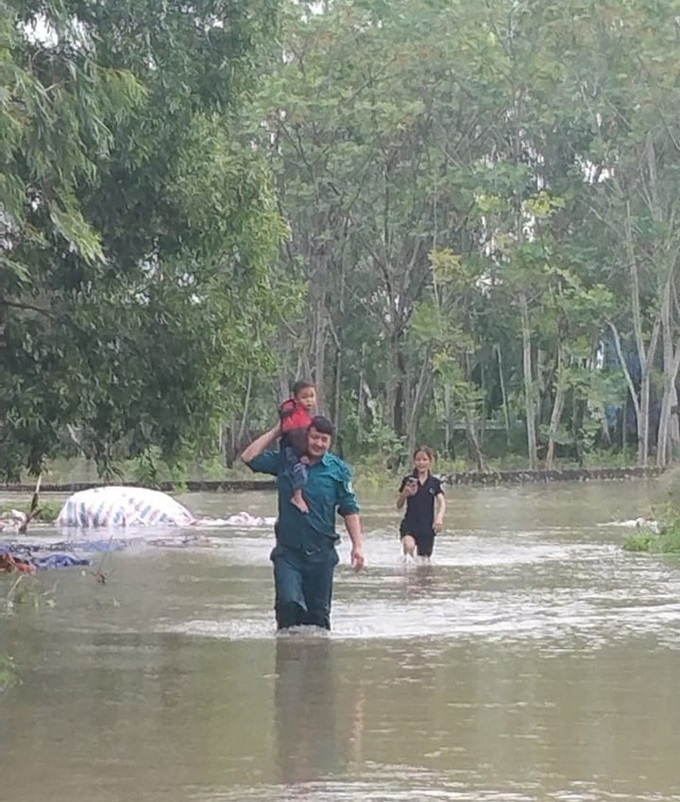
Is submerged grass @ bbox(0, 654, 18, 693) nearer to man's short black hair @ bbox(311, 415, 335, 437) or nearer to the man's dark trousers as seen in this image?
the man's dark trousers

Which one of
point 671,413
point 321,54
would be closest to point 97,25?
point 321,54

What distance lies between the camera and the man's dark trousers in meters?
11.7

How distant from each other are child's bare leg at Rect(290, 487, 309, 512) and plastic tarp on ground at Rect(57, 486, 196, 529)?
1460 centimetres

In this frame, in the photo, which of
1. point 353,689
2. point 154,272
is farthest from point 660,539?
point 353,689

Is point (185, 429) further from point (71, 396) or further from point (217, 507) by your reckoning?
point (217, 507)

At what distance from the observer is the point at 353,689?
382 inches

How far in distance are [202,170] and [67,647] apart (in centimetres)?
778

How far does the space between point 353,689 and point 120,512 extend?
55.5ft

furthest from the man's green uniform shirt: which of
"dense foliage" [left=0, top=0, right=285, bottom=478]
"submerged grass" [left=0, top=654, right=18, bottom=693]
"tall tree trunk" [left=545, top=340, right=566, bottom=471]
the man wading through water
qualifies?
"tall tree trunk" [left=545, top=340, right=566, bottom=471]

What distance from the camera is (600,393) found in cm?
5850

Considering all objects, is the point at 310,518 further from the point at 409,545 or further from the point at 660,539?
the point at 660,539

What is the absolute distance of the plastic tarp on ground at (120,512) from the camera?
26.0m

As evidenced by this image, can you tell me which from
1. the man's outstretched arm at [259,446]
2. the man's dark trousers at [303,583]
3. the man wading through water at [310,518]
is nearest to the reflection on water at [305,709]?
the man's dark trousers at [303,583]

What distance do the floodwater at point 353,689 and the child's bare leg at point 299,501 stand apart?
89 cm
